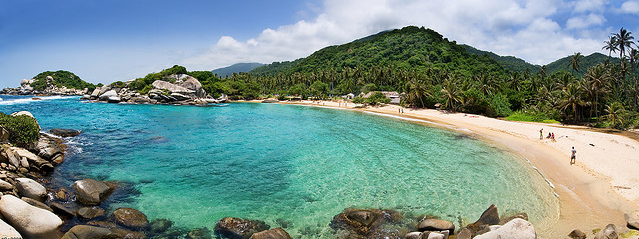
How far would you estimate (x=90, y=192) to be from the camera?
47.1 ft

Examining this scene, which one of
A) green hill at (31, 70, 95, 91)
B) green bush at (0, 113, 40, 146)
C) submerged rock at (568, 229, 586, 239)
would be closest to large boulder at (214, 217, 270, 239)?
submerged rock at (568, 229, 586, 239)

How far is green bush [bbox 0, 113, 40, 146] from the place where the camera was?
1897cm

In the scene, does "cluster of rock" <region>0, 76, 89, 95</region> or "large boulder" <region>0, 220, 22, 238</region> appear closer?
"large boulder" <region>0, 220, 22, 238</region>

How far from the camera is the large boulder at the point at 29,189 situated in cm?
1323

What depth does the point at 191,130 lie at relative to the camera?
38.1 metres

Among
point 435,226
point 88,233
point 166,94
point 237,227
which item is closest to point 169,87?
point 166,94

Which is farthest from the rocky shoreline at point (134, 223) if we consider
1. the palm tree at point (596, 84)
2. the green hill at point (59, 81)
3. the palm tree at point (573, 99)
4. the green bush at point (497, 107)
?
the green hill at point (59, 81)

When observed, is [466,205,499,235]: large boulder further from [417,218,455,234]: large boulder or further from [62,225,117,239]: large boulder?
[62,225,117,239]: large boulder

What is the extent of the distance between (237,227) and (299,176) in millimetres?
8246

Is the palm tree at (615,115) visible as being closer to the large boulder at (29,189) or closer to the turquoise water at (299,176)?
the turquoise water at (299,176)

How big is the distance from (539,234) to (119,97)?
102980 millimetres

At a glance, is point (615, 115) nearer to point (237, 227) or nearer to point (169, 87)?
point (237, 227)

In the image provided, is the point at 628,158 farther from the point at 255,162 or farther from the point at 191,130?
the point at 191,130

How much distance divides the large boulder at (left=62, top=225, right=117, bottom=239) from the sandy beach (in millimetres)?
18373
